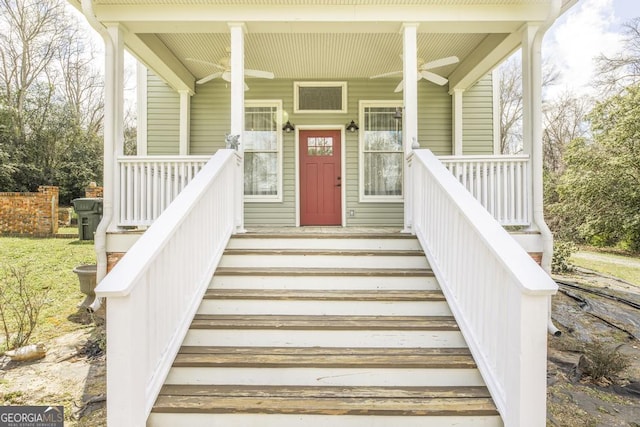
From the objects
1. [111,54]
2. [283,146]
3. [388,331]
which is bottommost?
[388,331]

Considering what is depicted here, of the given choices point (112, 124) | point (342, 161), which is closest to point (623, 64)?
point (342, 161)

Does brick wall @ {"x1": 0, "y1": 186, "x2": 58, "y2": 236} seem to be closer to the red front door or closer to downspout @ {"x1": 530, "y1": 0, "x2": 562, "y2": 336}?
the red front door

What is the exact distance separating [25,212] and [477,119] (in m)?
11.2

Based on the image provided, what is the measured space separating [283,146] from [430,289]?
4.25m

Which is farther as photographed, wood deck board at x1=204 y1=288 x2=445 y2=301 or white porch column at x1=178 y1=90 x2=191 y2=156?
white porch column at x1=178 y1=90 x2=191 y2=156

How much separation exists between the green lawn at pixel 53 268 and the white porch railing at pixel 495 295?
4603mm

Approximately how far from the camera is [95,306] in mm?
4602

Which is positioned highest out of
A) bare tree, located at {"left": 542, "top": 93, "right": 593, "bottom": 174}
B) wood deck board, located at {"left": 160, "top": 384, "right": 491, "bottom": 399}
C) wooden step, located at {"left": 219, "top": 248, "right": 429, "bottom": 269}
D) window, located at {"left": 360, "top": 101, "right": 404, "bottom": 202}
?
bare tree, located at {"left": 542, "top": 93, "right": 593, "bottom": 174}

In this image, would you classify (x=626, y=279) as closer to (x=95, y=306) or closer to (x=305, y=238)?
(x=305, y=238)

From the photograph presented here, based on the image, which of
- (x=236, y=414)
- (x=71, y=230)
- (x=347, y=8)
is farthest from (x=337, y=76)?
(x=71, y=230)

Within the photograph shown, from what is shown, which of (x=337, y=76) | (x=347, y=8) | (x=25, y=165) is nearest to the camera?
(x=347, y=8)

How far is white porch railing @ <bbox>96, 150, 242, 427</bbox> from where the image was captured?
1898 mm

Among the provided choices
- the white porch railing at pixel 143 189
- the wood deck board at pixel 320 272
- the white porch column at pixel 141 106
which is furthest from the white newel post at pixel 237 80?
the white porch column at pixel 141 106

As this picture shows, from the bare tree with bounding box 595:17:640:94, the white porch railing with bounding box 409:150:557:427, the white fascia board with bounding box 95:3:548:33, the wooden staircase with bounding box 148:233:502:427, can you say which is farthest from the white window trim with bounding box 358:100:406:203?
the bare tree with bounding box 595:17:640:94
